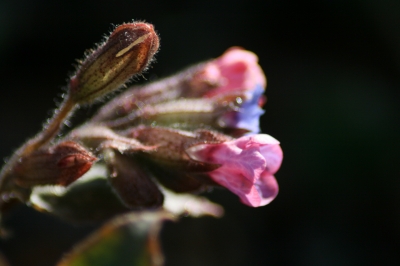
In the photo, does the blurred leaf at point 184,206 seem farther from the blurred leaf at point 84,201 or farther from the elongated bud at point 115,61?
the elongated bud at point 115,61

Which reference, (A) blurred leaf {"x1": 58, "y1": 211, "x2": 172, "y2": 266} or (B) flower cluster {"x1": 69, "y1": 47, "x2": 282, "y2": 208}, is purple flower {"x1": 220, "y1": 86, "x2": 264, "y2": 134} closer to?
(B) flower cluster {"x1": 69, "y1": 47, "x2": 282, "y2": 208}

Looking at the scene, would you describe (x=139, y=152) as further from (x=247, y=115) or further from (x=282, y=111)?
(x=282, y=111)

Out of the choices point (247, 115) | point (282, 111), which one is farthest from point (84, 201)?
point (282, 111)

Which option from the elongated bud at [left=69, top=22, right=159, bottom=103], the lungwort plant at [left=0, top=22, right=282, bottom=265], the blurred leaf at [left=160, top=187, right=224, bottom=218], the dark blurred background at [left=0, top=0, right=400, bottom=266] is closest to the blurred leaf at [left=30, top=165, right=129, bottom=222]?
the lungwort plant at [left=0, top=22, right=282, bottom=265]

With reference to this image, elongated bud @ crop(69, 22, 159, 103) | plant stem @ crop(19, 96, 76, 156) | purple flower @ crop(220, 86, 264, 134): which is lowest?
plant stem @ crop(19, 96, 76, 156)

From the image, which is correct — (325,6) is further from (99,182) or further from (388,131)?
(99,182)

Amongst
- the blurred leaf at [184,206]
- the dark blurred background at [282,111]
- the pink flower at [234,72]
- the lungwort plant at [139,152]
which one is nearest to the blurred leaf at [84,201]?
the lungwort plant at [139,152]
